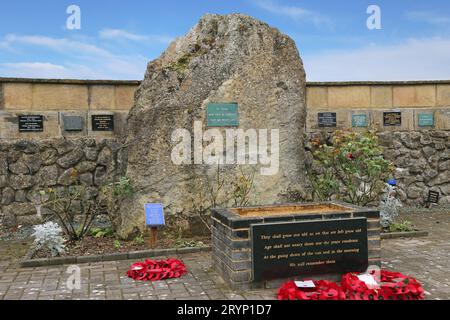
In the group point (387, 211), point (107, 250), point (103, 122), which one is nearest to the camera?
point (107, 250)

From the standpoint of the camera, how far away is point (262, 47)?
26.0 ft

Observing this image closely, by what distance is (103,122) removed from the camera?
32.6 feet

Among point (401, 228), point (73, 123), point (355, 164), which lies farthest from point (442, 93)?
point (73, 123)

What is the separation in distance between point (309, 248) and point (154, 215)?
2.60 m

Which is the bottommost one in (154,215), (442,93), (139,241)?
(139,241)

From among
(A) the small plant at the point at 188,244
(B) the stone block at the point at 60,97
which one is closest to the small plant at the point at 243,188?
(A) the small plant at the point at 188,244

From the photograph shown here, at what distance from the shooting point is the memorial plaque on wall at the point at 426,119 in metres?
11.5

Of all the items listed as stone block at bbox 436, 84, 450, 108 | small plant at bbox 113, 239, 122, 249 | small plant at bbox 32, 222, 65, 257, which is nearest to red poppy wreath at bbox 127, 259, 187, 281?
small plant at bbox 113, 239, 122, 249

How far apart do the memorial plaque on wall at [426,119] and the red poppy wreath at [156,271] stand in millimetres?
8118

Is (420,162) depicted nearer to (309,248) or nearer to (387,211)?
(387,211)

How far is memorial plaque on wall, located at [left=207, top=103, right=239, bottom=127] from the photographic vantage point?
25.3ft

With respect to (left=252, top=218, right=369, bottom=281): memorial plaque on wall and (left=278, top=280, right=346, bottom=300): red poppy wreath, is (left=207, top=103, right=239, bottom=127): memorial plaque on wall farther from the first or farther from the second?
(left=278, top=280, right=346, bottom=300): red poppy wreath

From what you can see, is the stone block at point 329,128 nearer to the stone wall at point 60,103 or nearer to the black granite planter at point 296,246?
the stone wall at point 60,103
